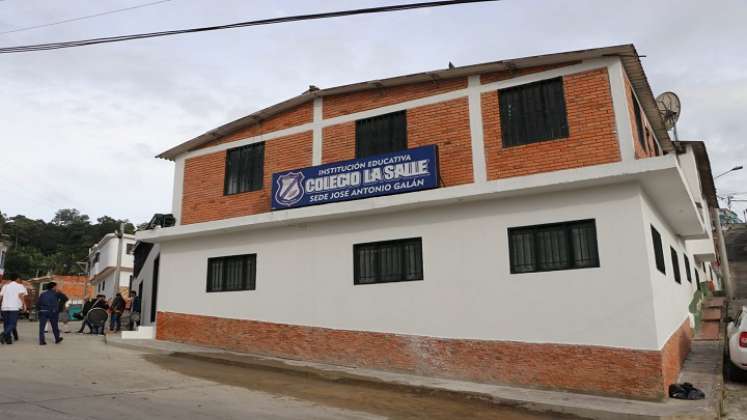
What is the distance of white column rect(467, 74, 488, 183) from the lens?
10.7 meters

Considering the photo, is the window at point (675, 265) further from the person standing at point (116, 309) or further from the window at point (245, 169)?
the person standing at point (116, 309)

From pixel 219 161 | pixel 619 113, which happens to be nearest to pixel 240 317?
pixel 219 161

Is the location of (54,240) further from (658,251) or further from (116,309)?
(658,251)

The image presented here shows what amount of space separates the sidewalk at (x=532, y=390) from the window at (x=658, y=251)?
2086mm

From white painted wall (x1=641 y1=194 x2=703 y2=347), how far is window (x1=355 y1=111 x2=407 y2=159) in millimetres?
5059

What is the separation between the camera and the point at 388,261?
11.5 meters

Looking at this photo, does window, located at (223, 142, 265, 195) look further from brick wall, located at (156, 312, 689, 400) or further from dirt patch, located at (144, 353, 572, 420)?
dirt patch, located at (144, 353, 572, 420)

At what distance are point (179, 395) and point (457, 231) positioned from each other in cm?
583

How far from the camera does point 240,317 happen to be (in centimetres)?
1328

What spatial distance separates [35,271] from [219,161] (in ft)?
172

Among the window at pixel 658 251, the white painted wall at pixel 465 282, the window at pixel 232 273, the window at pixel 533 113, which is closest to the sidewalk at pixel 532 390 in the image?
the white painted wall at pixel 465 282

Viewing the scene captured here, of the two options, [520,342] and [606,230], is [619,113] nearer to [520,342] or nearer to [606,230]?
[606,230]

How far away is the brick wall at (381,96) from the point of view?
11.6 meters

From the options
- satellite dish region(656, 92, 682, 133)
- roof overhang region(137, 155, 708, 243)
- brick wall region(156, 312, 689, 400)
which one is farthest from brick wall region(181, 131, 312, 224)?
satellite dish region(656, 92, 682, 133)
